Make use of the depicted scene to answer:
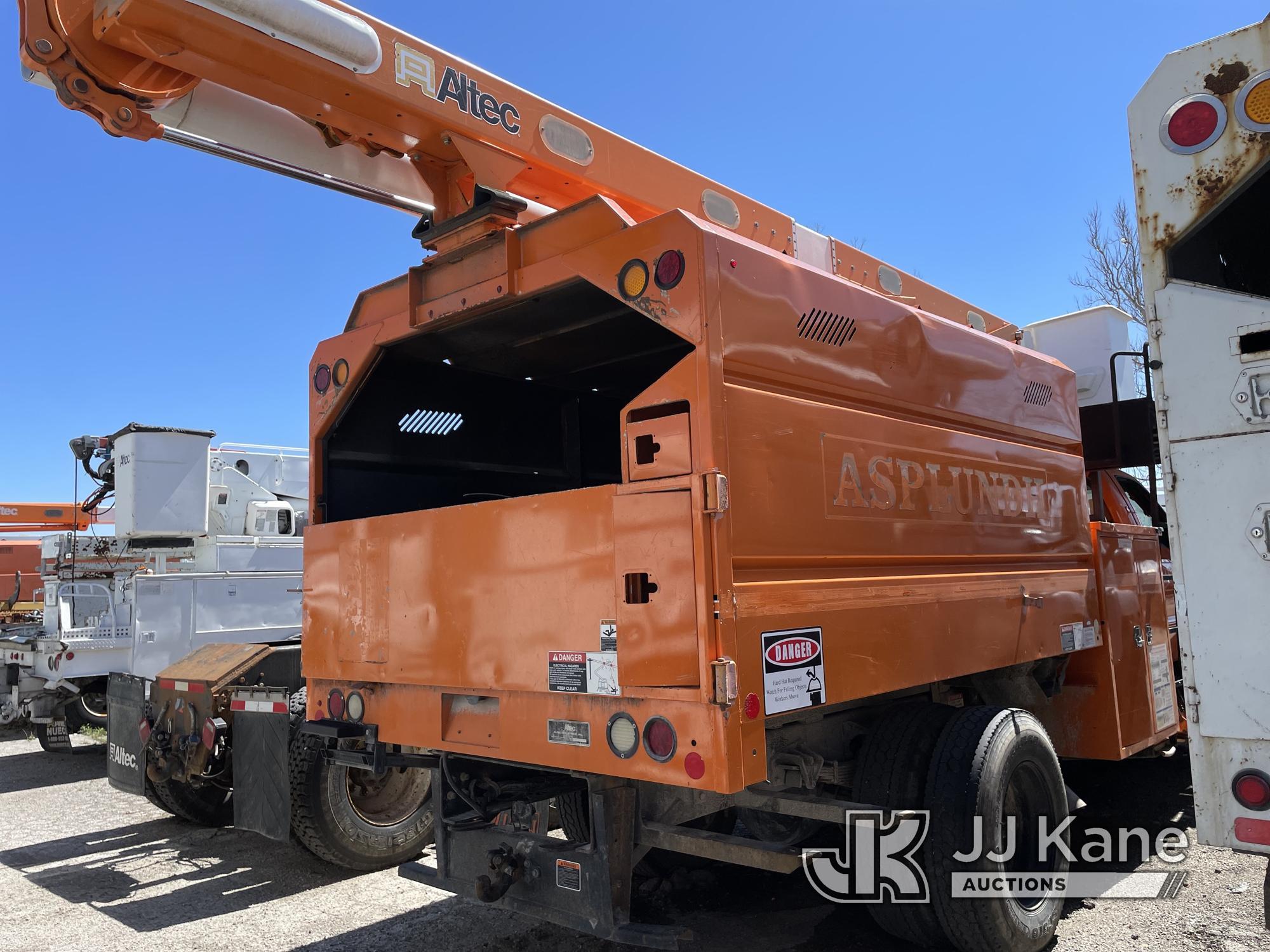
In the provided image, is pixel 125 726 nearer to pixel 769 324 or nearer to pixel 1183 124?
pixel 769 324

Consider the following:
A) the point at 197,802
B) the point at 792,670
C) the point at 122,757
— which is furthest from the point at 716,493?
the point at 197,802

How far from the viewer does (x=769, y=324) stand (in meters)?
3.18

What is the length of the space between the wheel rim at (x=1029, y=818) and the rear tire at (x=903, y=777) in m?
0.46

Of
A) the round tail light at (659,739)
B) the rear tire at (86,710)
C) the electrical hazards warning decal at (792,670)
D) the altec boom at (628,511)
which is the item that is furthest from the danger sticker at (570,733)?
the rear tire at (86,710)

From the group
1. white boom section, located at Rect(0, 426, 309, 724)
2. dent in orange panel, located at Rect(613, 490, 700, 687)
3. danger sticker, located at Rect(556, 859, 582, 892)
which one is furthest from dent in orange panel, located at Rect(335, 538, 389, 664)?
white boom section, located at Rect(0, 426, 309, 724)

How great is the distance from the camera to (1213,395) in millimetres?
2617

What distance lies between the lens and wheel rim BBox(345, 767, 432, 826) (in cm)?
558

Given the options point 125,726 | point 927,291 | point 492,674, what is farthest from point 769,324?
point 125,726

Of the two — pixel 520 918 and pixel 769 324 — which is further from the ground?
pixel 769 324

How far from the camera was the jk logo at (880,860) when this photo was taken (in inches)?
139

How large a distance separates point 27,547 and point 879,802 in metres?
20.8

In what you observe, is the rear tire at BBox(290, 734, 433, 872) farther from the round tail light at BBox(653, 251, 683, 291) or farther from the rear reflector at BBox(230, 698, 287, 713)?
the round tail light at BBox(653, 251, 683, 291)

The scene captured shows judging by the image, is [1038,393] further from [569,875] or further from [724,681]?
[569,875]

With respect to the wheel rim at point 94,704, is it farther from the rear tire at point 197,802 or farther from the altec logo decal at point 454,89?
the altec logo decal at point 454,89
